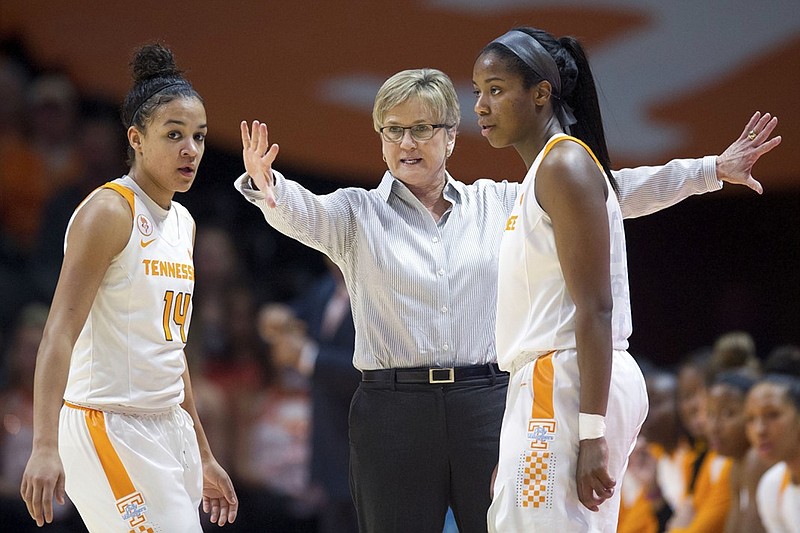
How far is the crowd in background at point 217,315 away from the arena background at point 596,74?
12 cm

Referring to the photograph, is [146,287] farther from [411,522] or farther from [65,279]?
[411,522]

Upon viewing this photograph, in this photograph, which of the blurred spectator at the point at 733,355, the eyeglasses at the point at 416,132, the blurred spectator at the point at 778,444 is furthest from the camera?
the blurred spectator at the point at 733,355

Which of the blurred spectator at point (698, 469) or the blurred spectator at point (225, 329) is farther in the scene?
the blurred spectator at point (225, 329)

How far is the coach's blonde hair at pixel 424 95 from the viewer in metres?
3.60

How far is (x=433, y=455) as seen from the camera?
3445 millimetres

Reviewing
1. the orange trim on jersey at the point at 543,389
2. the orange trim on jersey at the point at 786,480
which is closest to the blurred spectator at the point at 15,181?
the orange trim on jersey at the point at 786,480

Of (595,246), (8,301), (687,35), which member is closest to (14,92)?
(8,301)

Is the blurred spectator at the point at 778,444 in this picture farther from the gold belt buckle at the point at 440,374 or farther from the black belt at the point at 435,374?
the gold belt buckle at the point at 440,374

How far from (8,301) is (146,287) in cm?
434

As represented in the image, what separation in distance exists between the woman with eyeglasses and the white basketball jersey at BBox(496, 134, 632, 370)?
60 cm

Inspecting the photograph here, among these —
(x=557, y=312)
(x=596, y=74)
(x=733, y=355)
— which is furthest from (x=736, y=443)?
(x=557, y=312)

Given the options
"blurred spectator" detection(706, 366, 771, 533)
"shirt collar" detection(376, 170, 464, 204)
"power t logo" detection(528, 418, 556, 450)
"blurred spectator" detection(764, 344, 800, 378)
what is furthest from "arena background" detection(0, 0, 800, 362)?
"power t logo" detection(528, 418, 556, 450)

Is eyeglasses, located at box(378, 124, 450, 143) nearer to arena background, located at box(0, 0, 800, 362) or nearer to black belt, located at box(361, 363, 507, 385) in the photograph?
black belt, located at box(361, 363, 507, 385)

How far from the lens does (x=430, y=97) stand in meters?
3.61
